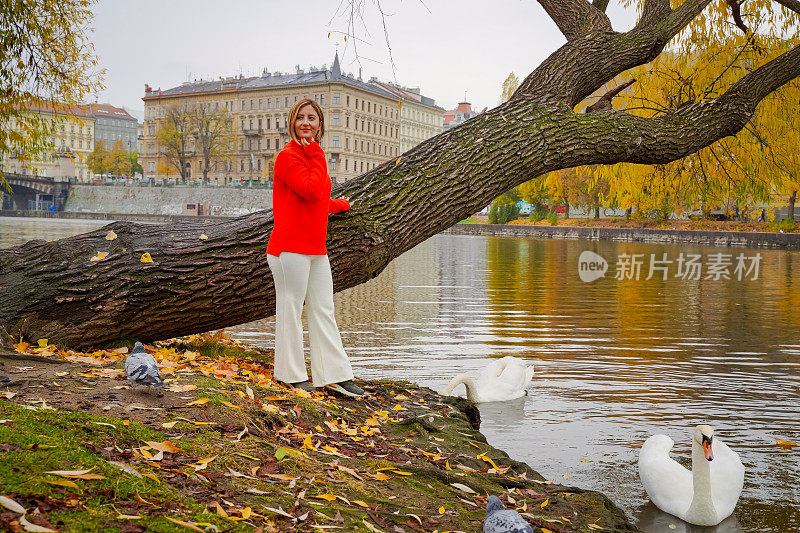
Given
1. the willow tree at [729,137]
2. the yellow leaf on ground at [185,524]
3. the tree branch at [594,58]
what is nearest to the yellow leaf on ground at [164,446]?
the yellow leaf on ground at [185,524]

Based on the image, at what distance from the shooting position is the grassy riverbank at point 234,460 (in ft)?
8.82

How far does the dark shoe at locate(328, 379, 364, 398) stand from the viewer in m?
5.25

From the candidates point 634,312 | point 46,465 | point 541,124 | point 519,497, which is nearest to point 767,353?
point 634,312

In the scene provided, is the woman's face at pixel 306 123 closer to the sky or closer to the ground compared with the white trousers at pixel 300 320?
closer to the sky

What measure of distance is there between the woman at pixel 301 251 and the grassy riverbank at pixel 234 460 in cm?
30

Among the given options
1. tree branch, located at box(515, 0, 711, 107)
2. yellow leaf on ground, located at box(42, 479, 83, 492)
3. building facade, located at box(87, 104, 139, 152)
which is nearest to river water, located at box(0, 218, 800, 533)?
tree branch, located at box(515, 0, 711, 107)

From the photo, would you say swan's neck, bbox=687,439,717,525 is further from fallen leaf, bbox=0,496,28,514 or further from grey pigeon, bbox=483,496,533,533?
fallen leaf, bbox=0,496,28,514

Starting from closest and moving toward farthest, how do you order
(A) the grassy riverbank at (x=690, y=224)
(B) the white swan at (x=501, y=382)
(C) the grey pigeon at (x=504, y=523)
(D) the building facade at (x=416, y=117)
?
(C) the grey pigeon at (x=504, y=523) < (B) the white swan at (x=501, y=382) < (A) the grassy riverbank at (x=690, y=224) < (D) the building facade at (x=416, y=117)

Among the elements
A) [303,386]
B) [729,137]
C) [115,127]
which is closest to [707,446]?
[303,386]

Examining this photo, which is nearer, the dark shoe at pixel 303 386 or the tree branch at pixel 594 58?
the dark shoe at pixel 303 386

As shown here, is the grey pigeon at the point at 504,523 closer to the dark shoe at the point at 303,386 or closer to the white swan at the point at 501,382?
the dark shoe at the point at 303,386

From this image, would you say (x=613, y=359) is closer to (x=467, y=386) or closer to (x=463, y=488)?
(x=467, y=386)

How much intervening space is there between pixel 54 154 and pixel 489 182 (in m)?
7.49

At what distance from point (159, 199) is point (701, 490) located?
91921 mm
